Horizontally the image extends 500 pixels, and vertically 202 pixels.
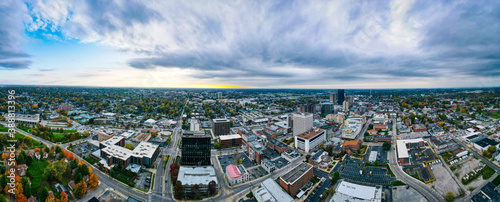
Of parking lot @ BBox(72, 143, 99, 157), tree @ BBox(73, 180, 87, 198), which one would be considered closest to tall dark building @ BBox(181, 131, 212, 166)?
tree @ BBox(73, 180, 87, 198)

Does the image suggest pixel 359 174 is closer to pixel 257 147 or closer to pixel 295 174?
pixel 295 174

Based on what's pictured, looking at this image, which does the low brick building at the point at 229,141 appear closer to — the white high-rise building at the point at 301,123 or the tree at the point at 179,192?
the white high-rise building at the point at 301,123

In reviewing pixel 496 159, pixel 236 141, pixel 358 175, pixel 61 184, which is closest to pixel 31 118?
pixel 61 184

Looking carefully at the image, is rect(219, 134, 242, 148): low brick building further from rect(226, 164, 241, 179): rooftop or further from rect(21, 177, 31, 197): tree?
rect(21, 177, 31, 197): tree

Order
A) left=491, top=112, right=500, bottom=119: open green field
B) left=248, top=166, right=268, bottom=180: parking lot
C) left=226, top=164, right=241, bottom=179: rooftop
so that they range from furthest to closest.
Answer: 1. left=491, top=112, right=500, bottom=119: open green field
2. left=248, top=166, right=268, bottom=180: parking lot
3. left=226, top=164, right=241, bottom=179: rooftop

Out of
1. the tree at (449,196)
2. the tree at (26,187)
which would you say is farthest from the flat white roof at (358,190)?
the tree at (26,187)

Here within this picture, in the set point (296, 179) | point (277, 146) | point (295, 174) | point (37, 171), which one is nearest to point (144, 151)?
point (37, 171)

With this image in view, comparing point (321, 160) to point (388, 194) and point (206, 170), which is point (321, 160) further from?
point (206, 170)
